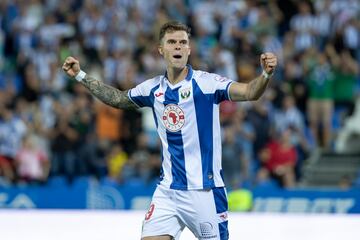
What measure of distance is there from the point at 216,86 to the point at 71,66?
1.14m

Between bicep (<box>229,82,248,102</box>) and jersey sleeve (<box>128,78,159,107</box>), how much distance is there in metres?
0.63

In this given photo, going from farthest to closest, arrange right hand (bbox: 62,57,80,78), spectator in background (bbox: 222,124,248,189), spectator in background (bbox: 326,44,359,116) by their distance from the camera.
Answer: spectator in background (bbox: 326,44,359,116) → spectator in background (bbox: 222,124,248,189) → right hand (bbox: 62,57,80,78)

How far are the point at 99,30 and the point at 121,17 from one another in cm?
44

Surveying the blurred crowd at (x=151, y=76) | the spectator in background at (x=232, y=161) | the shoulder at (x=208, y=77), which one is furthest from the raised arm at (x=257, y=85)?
the spectator in background at (x=232, y=161)

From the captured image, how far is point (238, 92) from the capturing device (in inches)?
268

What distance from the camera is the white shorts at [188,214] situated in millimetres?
7008

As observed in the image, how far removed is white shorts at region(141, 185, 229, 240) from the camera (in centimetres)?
701

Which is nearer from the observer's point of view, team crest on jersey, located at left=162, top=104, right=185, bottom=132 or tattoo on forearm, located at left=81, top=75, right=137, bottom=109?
team crest on jersey, located at left=162, top=104, right=185, bottom=132

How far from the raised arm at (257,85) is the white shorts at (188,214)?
71 cm

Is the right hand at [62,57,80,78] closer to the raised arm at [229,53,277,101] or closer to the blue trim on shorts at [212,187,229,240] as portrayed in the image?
the raised arm at [229,53,277,101]

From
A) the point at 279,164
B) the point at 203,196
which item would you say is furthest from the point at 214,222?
the point at 279,164

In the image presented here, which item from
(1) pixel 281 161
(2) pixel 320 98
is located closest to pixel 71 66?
(1) pixel 281 161

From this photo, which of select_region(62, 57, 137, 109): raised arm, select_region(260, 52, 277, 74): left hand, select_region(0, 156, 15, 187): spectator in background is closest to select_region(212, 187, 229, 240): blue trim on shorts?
select_region(62, 57, 137, 109): raised arm

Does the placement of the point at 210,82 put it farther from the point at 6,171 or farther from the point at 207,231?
the point at 6,171
